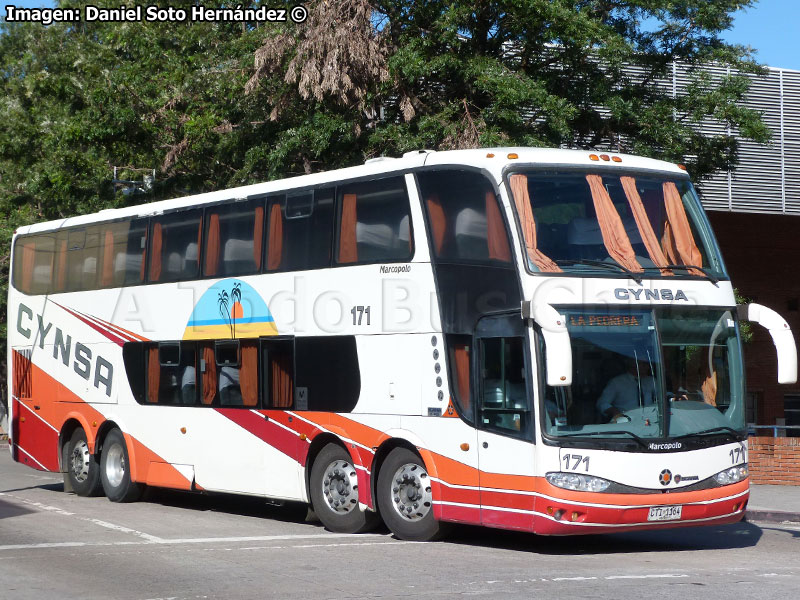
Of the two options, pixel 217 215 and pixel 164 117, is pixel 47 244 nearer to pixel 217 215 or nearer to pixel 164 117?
pixel 217 215

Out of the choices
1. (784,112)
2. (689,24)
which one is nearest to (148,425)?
(689,24)

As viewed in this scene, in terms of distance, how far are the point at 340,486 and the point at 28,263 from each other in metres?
9.23

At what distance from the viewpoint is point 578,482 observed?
11766 mm

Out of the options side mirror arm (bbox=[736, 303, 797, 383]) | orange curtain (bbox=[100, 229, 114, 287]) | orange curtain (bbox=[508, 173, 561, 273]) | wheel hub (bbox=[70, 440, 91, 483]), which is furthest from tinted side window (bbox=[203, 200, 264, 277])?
side mirror arm (bbox=[736, 303, 797, 383])

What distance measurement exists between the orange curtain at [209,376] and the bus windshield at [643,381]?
20.5 ft

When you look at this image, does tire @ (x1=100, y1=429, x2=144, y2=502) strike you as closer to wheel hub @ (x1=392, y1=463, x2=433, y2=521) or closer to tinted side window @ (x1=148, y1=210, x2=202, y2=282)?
tinted side window @ (x1=148, y1=210, x2=202, y2=282)

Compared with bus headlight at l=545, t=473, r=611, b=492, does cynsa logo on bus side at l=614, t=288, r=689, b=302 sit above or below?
above

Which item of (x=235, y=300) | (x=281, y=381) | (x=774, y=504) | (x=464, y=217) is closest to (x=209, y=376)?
(x=235, y=300)

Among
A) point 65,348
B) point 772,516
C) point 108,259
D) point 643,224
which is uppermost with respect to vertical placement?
point 108,259

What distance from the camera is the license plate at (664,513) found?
39.1ft

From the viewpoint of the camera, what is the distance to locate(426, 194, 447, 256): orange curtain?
516 inches

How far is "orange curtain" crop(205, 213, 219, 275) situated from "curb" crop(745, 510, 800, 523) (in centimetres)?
811

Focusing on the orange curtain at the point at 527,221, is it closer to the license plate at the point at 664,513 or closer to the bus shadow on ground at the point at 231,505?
the license plate at the point at 664,513

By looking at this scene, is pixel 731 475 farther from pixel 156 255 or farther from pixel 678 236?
pixel 156 255
